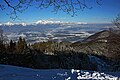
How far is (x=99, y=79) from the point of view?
916 centimetres

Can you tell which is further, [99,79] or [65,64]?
[65,64]

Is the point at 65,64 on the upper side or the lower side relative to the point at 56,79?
lower

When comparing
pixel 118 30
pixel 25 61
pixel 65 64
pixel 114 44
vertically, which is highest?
pixel 118 30

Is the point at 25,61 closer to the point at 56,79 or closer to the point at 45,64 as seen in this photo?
the point at 45,64

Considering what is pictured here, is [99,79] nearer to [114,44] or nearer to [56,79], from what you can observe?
[56,79]

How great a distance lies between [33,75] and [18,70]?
1.25m

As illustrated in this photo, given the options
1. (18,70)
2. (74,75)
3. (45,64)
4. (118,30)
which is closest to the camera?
(74,75)

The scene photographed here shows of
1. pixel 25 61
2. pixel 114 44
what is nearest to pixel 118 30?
pixel 114 44

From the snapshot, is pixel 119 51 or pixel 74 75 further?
pixel 119 51

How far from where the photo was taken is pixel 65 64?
45562 millimetres

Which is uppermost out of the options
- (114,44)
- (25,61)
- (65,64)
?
(114,44)

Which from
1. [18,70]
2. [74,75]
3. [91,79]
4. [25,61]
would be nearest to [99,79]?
[91,79]

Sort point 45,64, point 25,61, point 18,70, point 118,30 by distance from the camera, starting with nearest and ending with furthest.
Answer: point 18,70, point 118,30, point 25,61, point 45,64

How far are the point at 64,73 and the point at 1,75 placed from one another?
255cm
